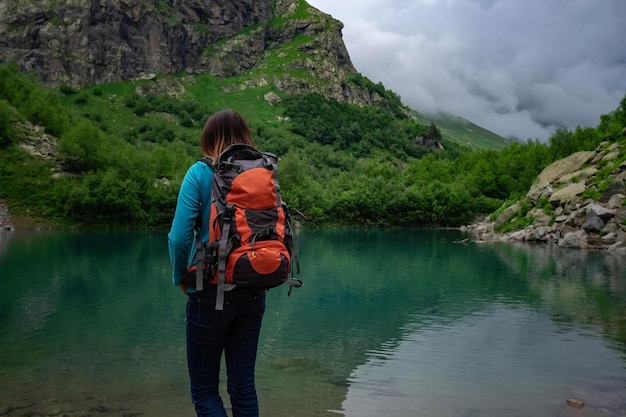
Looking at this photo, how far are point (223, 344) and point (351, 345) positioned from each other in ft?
29.8

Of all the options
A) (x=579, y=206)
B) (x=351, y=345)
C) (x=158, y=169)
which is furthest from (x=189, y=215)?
(x=158, y=169)

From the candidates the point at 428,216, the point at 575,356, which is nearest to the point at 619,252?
the point at 575,356

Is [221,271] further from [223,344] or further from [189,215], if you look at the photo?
[223,344]

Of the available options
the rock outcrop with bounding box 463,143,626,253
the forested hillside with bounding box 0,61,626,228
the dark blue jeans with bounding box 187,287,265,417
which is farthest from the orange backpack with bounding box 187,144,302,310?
the forested hillside with bounding box 0,61,626,228

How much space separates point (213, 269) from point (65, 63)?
19369 cm

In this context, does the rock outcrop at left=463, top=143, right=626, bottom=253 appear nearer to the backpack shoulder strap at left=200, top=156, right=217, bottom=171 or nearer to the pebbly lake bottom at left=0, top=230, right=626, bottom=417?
the pebbly lake bottom at left=0, top=230, right=626, bottom=417

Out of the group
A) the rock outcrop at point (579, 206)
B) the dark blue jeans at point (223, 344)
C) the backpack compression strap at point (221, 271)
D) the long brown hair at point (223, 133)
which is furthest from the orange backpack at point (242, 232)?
the rock outcrop at point (579, 206)

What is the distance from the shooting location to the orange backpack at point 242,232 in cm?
423

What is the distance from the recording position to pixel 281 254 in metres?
4.41

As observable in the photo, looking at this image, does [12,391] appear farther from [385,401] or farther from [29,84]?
[29,84]

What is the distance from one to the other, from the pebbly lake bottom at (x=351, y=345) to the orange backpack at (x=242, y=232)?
4725 millimetres

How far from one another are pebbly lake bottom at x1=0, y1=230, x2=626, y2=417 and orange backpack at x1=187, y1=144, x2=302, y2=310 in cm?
473

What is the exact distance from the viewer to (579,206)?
4809cm

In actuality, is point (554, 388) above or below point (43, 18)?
below
